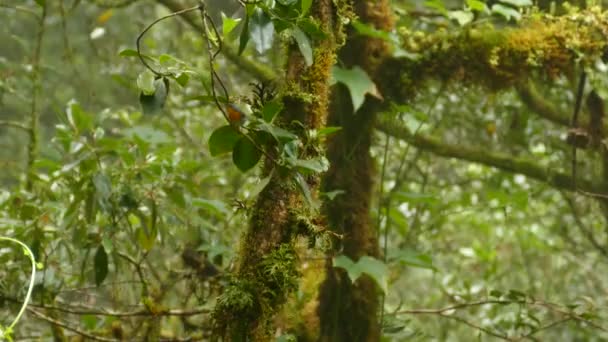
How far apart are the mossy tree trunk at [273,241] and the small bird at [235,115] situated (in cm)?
11

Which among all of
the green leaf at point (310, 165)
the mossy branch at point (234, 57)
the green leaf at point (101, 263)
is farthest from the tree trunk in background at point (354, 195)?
the green leaf at point (310, 165)

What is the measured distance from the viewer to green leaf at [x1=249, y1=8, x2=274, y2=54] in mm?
1116

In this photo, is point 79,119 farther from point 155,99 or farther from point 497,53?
point 497,53

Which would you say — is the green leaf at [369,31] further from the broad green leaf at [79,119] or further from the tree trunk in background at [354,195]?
the broad green leaf at [79,119]

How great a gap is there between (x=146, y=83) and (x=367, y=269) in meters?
0.91

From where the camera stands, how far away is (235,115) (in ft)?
3.87

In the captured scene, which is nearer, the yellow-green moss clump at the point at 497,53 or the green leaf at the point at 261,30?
the green leaf at the point at 261,30

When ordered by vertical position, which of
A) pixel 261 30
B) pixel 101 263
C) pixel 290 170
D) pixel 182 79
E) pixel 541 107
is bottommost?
pixel 101 263

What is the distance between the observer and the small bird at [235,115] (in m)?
1.16

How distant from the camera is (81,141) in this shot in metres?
1.96

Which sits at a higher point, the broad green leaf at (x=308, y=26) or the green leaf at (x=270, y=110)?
the broad green leaf at (x=308, y=26)

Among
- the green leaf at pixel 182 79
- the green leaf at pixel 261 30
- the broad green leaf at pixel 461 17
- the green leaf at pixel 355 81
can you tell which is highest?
the broad green leaf at pixel 461 17

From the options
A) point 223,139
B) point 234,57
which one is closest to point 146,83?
point 223,139

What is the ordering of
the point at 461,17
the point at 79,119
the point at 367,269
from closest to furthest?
the point at 367,269 < the point at 79,119 < the point at 461,17
